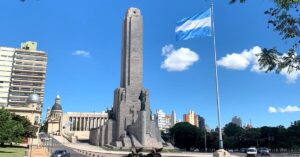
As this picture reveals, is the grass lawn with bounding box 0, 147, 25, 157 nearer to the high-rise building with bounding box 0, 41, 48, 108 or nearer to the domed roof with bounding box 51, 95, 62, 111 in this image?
the high-rise building with bounding box 0, 41, 48, 108

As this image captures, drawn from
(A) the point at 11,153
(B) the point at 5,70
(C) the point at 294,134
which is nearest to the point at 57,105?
(B) the point at 5,70

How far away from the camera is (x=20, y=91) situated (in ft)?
512

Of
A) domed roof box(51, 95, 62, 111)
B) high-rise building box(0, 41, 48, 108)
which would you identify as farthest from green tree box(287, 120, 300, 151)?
domed roof box(51, 95, 62, 111)

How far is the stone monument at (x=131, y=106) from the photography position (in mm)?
80125

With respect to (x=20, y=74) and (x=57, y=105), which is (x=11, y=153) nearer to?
(x=20, y=74)

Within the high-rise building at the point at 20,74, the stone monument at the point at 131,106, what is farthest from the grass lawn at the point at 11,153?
the high-rise building at the point at 20,74

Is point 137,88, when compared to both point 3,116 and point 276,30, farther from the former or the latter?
point 276,30

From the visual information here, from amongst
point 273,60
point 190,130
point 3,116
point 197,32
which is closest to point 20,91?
point 190,130

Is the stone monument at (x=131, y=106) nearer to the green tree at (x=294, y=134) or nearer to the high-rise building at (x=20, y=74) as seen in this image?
the green tree at (x=294, y=134)

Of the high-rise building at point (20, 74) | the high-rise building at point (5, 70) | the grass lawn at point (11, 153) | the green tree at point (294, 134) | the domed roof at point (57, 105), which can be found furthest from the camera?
the domed roof at point (57, 105)

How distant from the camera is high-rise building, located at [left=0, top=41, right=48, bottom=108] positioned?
155 meters

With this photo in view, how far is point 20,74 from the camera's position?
159 m

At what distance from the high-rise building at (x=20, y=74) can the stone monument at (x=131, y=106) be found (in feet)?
235

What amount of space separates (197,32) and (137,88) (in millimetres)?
55249
